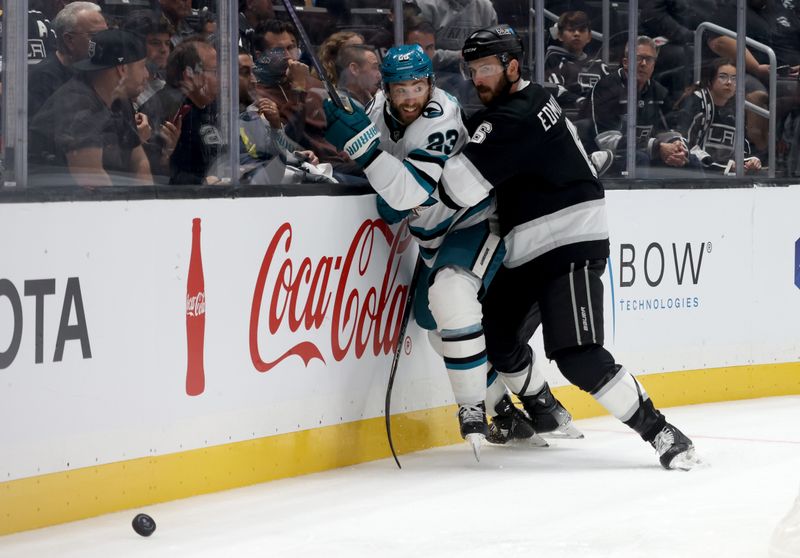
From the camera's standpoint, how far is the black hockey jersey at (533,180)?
4.55m

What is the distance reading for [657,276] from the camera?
6.02m

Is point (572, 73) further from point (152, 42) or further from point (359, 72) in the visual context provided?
point (152, 42)

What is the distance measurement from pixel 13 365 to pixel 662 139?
3531 mm

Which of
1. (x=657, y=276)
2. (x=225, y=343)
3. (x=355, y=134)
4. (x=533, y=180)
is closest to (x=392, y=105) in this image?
(x=355, y=134)

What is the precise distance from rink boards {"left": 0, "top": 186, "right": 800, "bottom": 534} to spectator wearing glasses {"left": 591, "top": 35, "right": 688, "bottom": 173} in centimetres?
20

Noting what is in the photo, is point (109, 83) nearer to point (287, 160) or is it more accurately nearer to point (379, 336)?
point (287, 160)

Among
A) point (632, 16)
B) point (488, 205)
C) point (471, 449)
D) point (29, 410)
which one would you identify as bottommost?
point (471, 449)

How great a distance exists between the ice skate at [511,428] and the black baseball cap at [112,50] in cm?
193

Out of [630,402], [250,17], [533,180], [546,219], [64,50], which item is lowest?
[630,402]

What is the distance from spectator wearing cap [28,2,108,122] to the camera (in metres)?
3.73

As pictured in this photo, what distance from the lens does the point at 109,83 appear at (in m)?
3.96

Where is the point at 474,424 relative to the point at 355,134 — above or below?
below

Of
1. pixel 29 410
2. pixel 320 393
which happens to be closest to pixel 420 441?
pixel 320 393

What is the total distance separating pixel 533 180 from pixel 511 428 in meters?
0.97
